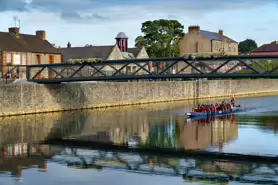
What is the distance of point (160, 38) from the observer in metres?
109

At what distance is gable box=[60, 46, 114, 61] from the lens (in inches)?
3428

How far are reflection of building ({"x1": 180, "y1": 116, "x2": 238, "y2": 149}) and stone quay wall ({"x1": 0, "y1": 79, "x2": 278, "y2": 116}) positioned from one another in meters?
14.4

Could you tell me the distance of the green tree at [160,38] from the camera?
108 metres

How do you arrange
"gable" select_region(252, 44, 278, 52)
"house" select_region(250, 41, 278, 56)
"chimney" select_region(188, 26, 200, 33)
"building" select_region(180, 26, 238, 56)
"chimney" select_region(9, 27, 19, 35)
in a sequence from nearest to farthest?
"chimney" select_region(9, 27, 19, 35) → "chimney" select_region(188, 26, 200, 33) → "building" select_region(180, 26, 238, 56) → "house" select_region(250, 41, 278, 56) → "gable" select_region(252, 44, 278, 52)

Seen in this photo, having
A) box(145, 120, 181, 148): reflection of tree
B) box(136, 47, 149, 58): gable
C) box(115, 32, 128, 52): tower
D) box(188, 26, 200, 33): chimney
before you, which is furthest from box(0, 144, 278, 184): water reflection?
box(188, 26, 200, 33): chimney

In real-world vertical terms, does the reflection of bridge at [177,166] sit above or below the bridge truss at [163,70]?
below

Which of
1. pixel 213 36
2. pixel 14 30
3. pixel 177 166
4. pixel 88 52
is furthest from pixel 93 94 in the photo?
pixel 213 36

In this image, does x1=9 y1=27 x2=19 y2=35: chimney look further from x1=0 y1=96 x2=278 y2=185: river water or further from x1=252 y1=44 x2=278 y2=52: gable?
x1=252 y1=44 x2=278 y2=52: gable

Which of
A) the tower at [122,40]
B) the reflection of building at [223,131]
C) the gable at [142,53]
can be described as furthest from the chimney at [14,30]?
the tower at [122,40]

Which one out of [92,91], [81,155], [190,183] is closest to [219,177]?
[190,183]

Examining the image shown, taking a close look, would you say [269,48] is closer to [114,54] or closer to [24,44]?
[114,54]

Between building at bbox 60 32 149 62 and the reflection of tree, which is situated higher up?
building at bbox 60 32 149 62

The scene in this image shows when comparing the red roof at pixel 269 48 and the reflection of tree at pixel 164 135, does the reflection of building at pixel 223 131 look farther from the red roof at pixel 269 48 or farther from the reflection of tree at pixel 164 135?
the red roof at pixel 269 48

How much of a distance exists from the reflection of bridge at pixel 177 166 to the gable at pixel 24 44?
36674 mm
